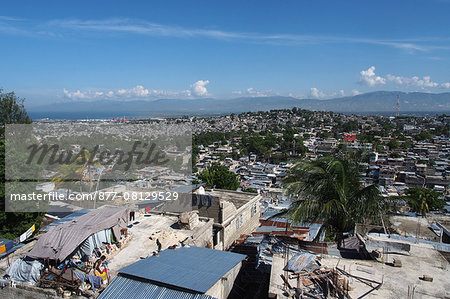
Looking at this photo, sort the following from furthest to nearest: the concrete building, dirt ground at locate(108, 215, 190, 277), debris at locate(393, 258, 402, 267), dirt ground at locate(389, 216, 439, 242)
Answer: the concrete building → dirt ground at locate(389, 216, 439, 242) → dirt ground at locate(108, 215, 190, 277) → debris at locate(393, 258, 402, 267)

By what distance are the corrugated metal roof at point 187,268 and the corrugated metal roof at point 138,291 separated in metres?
0.10

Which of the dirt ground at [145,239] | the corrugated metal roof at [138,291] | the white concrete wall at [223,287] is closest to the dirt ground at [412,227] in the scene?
the white concrete wall at [223,287]

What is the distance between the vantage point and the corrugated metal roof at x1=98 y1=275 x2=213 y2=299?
5.04 metres

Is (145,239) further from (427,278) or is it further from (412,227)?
(412,227)

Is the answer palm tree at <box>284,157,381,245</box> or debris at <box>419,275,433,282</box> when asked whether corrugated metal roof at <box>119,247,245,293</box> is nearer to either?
palm tree at <box>284,157,381,245</box>

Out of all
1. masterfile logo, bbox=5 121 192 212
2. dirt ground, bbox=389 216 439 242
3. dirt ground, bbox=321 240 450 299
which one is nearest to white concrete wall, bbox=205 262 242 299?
dirt ground, bbox=321 240 450 299

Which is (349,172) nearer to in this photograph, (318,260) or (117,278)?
(318,260)

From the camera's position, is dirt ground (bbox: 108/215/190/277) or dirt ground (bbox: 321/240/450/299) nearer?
dirt ground (bbox: 321/240/450/299)

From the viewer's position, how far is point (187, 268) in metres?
5.70

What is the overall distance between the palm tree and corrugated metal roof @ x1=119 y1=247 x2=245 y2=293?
1.71 m

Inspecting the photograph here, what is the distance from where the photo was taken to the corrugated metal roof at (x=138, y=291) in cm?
504

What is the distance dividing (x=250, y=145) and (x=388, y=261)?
177 feet

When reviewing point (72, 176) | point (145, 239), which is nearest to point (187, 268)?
point (145, 239)

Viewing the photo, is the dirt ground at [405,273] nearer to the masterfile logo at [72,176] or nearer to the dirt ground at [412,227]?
the dirt ground at [412,227]
